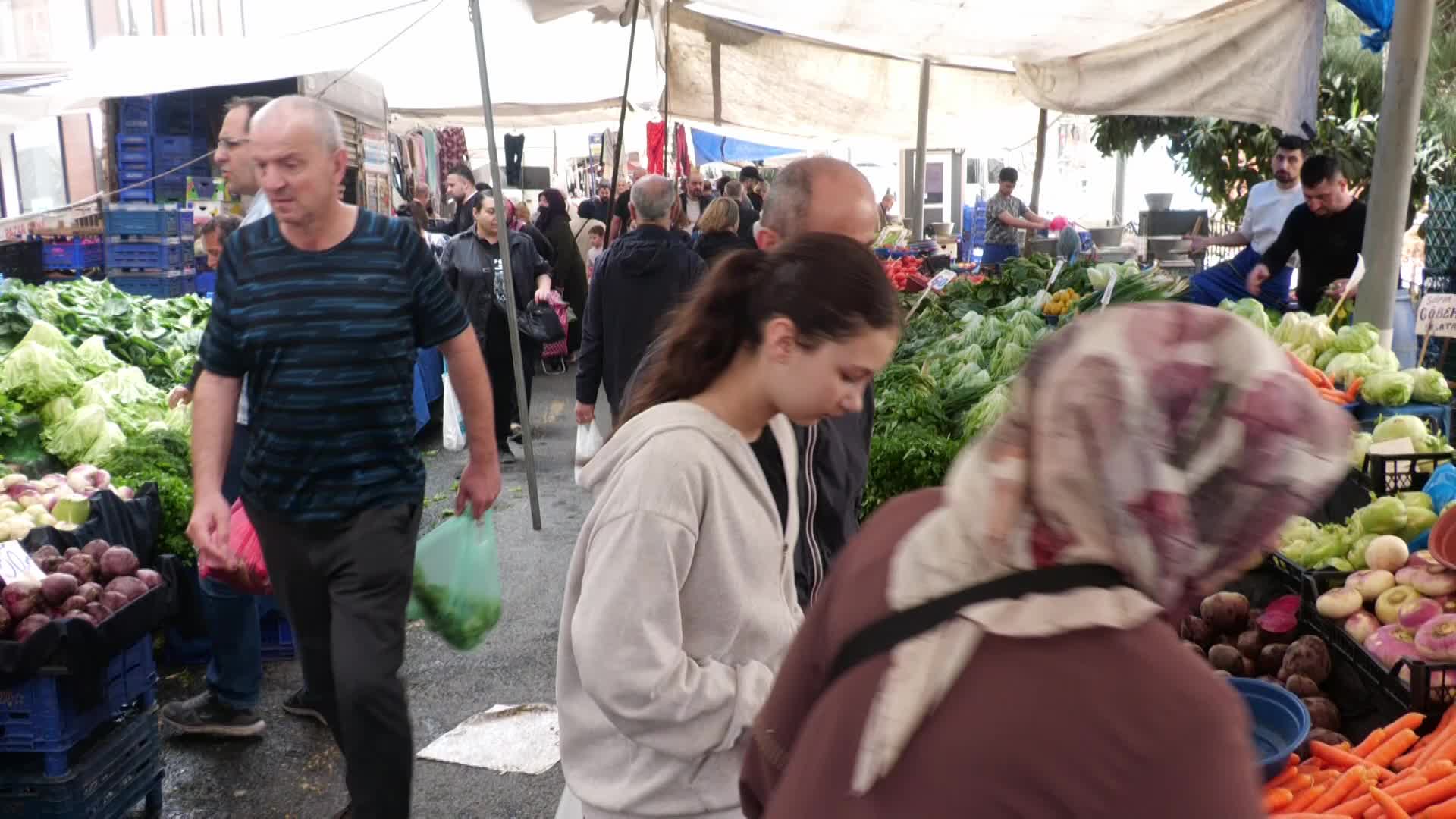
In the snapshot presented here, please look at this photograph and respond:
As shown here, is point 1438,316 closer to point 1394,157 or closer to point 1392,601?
point 1394,157

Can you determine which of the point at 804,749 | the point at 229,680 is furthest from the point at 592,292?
the point at 804,749

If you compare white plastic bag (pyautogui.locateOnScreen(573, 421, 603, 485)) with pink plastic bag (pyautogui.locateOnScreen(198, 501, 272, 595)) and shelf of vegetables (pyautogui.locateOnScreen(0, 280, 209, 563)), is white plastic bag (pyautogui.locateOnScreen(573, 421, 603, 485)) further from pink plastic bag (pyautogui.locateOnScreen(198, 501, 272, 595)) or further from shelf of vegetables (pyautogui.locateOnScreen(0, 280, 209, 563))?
pink plastic bag (pyautogui.locateOnScreen(198, 501, 272, 595))

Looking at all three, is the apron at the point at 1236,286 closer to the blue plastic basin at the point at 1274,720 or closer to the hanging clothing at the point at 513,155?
the blue plastic basin at the point at 1274,720

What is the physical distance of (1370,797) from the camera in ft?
9.93

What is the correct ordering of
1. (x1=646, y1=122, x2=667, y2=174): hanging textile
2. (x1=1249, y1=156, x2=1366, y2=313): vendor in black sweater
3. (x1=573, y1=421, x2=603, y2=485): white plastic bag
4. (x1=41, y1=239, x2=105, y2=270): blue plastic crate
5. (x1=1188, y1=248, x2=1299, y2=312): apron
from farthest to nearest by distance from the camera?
1. (x1=646, y1=122, x2=667, y2=174): hanging textile
2. (x1=41, y1=239, x2=105, y2=270): blue plastic crate
3. (x1=1188, y1=248, x2=1299, y2=312): apron
4. (x1=1249, y1=156, x2=1366, y2=313): vendor in black sweater
5. (x1=573, y1=421, x2=603, y2=485): white plastic bag

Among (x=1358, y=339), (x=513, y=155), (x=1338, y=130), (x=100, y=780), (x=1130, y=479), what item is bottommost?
(x=100, y=780)

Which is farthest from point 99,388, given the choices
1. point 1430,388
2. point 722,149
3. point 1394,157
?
point 722,149

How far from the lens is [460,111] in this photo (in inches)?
611

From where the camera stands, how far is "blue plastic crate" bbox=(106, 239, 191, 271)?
10797mm

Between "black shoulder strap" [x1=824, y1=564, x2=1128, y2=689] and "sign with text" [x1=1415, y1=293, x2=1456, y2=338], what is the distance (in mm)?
6459

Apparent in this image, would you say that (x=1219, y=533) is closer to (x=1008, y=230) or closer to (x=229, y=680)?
(x=229, y=680)

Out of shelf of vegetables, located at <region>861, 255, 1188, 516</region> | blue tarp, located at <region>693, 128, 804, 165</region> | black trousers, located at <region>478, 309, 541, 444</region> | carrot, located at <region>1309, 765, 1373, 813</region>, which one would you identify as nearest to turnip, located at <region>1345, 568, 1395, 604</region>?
carrot, located at <region>1309, 765, 1373, 813</region>

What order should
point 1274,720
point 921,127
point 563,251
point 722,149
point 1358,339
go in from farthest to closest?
point 722,149 < point 563,251 < point 921,127 < point 1358,339 < point 1274,720

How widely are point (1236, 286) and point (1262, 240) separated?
1.40 m
